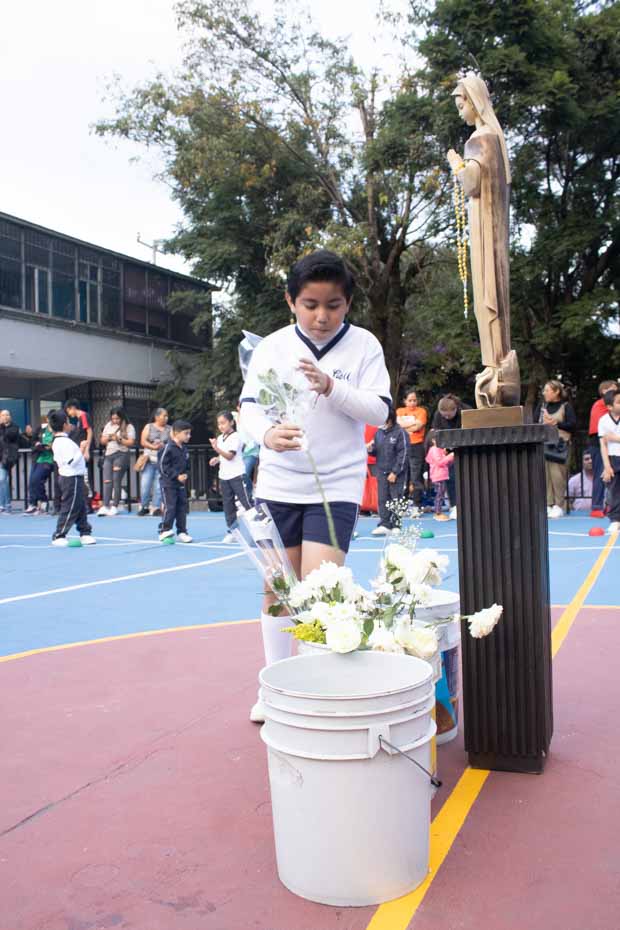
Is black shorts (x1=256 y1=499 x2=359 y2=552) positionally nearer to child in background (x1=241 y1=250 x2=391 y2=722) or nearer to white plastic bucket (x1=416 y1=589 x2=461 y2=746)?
child in background (x1=241 y1=250 x2=391 y2=722)

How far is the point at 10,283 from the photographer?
73.1 ft

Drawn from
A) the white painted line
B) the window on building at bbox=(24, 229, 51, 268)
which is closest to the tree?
the window on building at bbox=(24, 229, 51, 268)

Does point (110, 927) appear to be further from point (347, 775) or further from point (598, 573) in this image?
point (598, 573)

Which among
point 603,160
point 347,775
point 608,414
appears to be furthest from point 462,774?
point 603,160

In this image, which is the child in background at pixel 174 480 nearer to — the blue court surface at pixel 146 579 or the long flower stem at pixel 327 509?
the blue court surface at pixel 146 579

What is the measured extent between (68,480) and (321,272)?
920 cm

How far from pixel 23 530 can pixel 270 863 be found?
12.6 meters

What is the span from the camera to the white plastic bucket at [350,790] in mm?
2316

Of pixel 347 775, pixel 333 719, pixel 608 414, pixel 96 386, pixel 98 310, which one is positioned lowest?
pixel 347 775

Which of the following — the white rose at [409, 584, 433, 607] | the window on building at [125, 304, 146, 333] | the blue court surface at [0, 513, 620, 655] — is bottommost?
the blue court surface at [0, 513, 620, 655]

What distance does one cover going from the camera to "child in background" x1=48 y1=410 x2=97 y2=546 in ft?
38.7

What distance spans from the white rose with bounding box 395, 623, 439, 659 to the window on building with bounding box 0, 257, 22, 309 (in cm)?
2126

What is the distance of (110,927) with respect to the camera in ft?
7.54

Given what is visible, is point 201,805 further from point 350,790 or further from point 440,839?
point 350,790
